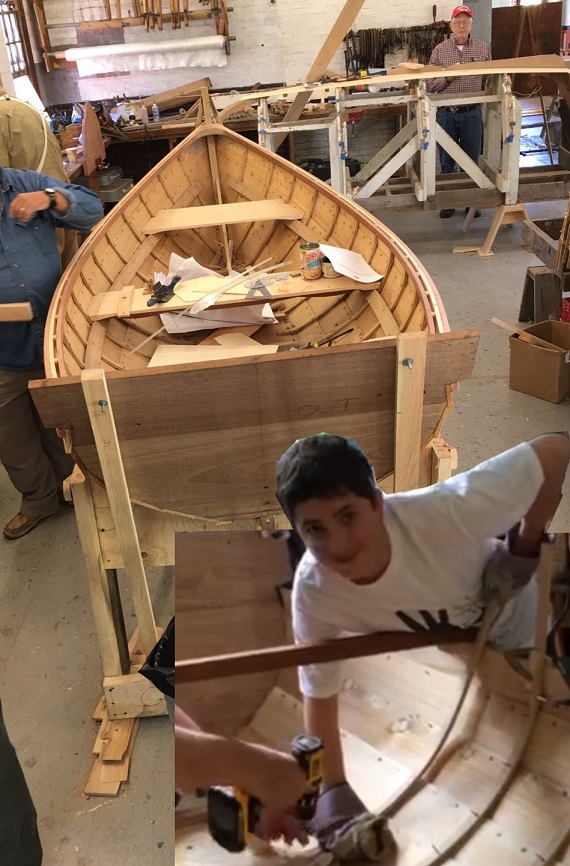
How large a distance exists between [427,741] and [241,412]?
1145mm

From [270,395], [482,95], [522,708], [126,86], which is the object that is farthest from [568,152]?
[522,708]

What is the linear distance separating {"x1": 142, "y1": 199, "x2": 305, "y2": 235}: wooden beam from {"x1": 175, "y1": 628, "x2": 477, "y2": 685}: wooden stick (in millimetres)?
2949

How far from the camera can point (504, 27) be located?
10.3 meters

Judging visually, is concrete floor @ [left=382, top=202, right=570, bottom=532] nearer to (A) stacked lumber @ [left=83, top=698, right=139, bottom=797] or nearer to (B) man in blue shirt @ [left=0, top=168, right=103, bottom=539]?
(A) stacked lumber @ [left=83, top=698, right=139, bottom=797]

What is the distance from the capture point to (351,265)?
301cm

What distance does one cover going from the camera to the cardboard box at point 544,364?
4039 millimetres

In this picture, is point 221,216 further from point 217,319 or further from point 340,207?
point 217,319

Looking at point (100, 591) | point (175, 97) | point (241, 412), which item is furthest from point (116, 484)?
point (175, 97)

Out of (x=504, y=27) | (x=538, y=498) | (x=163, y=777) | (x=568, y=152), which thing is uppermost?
(x=504, y=27)

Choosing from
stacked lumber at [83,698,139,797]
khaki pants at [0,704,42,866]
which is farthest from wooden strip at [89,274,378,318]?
khaki pants at [0,704,42,866]

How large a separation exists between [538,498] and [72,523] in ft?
9.99

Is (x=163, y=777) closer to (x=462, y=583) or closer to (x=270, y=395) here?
(x=270, y=395)

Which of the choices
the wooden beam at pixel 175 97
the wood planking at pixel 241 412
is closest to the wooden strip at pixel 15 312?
the wood planking at pixel 241 412

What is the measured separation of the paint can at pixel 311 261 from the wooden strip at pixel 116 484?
1.31 meters
